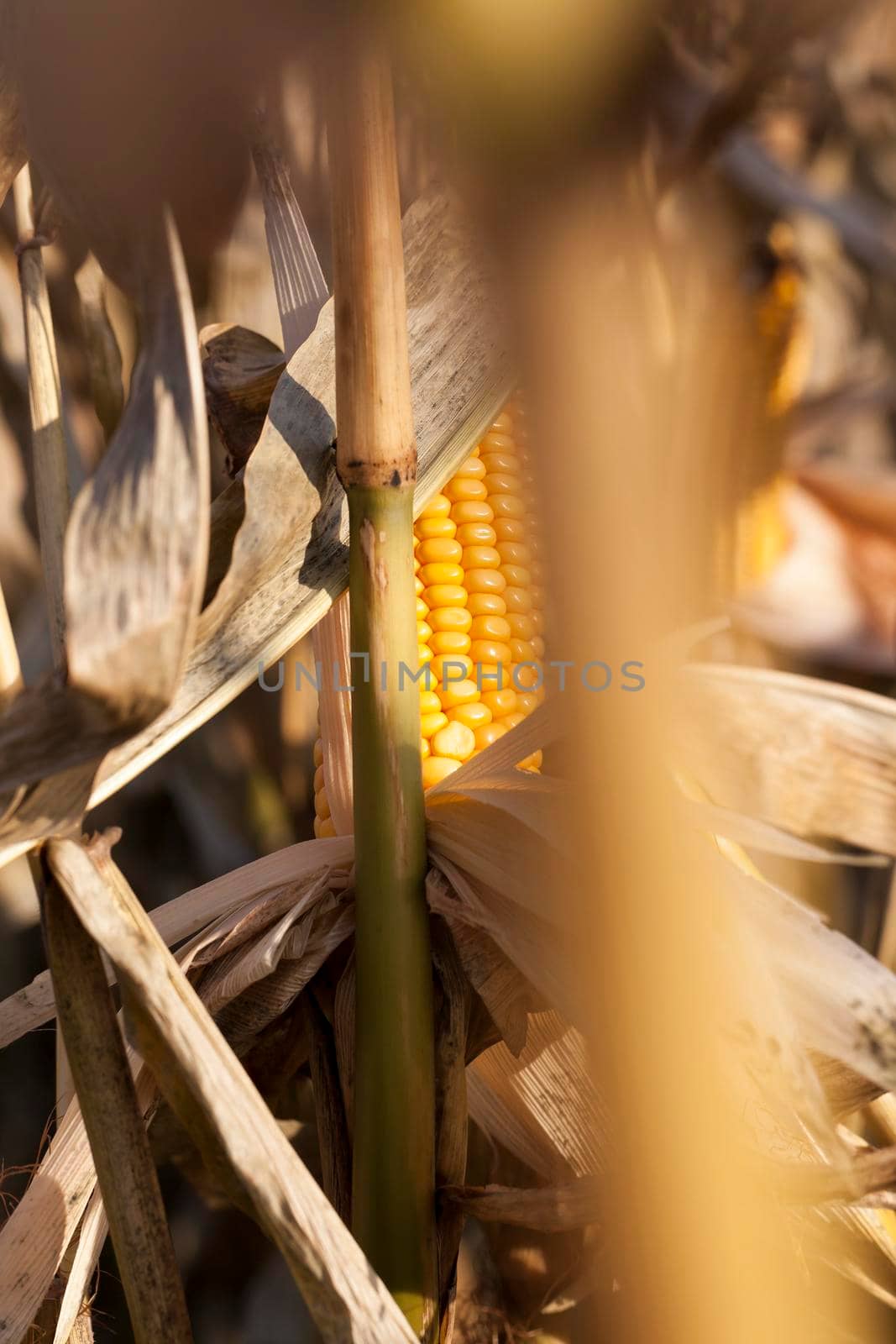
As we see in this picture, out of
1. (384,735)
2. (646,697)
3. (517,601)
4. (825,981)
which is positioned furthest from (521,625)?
(646,697)

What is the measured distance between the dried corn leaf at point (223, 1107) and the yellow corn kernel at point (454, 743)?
17 cm

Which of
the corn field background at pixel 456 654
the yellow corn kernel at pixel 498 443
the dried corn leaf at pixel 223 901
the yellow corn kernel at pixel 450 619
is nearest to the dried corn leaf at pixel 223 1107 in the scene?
the corn field background at pixel 456 654

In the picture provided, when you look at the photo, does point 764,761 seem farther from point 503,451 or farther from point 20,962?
point 20,962

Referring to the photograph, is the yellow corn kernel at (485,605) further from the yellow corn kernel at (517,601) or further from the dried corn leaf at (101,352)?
the dried corn leaf at (101,352)

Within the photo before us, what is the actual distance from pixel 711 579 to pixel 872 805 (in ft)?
0.58

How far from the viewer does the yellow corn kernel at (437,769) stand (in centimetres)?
47

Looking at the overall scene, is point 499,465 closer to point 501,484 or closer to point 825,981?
point 501,484

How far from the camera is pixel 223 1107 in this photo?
0.31 m

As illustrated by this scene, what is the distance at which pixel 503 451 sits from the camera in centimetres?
55

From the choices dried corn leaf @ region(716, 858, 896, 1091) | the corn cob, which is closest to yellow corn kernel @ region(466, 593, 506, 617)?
the corn cob

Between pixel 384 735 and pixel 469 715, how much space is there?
11 cm

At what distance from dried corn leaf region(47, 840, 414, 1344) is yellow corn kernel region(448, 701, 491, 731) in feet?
0.63

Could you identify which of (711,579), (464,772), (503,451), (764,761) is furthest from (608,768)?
(503,451)

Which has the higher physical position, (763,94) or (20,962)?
(763,94)
